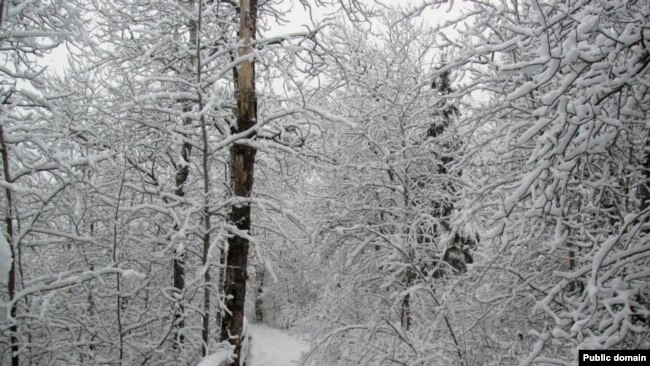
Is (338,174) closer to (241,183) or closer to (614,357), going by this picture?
(241,183)

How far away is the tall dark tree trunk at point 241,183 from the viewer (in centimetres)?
445

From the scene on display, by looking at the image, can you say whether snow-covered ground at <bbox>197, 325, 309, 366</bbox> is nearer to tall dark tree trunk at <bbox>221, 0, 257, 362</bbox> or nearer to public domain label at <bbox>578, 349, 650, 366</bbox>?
tall dark tree trunk at <bbox>221, 0, 257, 362</bbox>

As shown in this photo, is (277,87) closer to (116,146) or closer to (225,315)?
(116,146)

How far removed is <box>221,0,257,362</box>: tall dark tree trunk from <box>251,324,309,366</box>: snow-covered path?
955 cm

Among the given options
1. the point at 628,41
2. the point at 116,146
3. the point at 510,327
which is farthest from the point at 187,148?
the point at 628,41

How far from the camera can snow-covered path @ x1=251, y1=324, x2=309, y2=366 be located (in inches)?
655

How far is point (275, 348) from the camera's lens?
2044 centimetres

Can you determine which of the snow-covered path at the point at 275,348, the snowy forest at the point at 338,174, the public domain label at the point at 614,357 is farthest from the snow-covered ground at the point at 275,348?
the public domain label at the point at 614,357

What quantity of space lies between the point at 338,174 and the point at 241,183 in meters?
3.58

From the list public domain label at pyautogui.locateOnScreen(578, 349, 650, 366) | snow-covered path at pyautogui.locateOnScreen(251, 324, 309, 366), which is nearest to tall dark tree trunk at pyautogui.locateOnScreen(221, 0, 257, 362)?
public domain label at pyautogui.locateOnScreen(578, 349, 650, 366)

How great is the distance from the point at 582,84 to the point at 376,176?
5.91 m

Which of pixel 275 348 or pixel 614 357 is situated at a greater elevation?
pixel 614 357

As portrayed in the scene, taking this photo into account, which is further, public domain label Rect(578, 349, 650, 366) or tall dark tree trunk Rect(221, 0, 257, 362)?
tall dark tree trunk Rect(221, 0, 257, 362)

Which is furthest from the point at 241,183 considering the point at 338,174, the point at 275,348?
the point at 275,348
